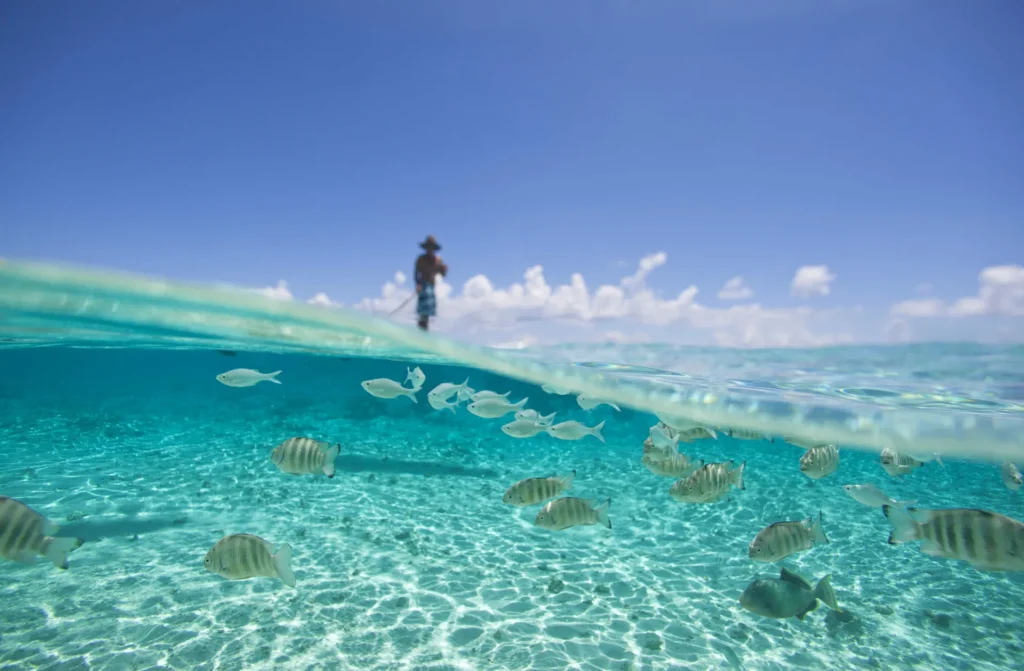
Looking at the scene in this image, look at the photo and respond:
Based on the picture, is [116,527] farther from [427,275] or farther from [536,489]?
[536,489]

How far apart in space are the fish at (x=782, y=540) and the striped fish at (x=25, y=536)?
23.5ft

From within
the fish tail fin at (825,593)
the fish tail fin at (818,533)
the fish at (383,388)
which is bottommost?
the fish tail fin at (825,593)

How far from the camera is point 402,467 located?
57.4 feet

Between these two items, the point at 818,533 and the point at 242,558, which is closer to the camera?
the point at 242,558

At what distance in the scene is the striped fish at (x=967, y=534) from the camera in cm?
416

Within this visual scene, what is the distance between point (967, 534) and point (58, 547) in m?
→ 8.42

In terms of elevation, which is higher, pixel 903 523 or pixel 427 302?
pixel 427 302

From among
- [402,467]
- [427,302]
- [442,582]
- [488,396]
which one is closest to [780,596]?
[488,396]

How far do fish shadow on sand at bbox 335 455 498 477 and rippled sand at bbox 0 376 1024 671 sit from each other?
7.0 inches

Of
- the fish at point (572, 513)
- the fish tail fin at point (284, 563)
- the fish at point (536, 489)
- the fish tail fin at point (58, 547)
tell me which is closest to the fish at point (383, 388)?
the fish at point (536, 489)

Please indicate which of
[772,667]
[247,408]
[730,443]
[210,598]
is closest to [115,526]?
[210,598]

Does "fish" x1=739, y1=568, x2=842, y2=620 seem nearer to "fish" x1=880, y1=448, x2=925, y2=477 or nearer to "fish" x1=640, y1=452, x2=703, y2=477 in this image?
"fish" x1=640, y1=452, x2=703, y2=477

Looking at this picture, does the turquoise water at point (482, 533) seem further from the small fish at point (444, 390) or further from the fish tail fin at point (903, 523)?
the fish tail fin at point (903, 523)

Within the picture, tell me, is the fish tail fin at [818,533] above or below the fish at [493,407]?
below
